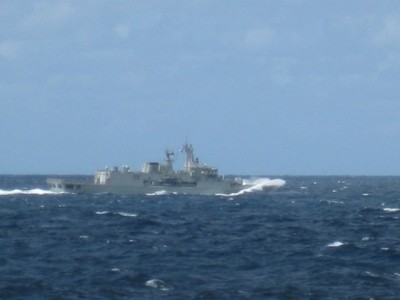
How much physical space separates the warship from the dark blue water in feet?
119

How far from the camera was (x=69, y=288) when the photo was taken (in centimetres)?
2900

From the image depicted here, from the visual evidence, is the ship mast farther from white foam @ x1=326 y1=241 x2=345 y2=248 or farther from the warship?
white foam @ x1=326 y1=241 x2=345 y2=248

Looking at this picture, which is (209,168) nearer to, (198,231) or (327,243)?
(198,231)

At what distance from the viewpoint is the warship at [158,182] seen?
10275 centimetres

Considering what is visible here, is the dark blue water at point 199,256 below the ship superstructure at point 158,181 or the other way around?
below

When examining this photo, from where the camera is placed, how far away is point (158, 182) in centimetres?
10438

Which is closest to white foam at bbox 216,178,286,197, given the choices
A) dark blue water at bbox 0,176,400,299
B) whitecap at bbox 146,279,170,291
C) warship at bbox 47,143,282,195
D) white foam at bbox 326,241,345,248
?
warship at bbox 47,143,282,195

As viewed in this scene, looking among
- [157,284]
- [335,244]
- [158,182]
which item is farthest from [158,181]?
[157,284]

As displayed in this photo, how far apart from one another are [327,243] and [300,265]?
26.9 ft

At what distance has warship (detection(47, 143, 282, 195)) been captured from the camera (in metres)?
103

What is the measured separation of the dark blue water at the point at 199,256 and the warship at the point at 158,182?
36.4m

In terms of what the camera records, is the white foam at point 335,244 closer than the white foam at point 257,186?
Yes

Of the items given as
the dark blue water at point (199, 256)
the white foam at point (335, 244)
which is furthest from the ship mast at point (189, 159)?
the white foam at point (335, 244)

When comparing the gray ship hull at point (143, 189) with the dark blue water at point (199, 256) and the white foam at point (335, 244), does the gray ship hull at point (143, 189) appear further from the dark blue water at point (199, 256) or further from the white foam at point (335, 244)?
the white foam at point (335, 244)
